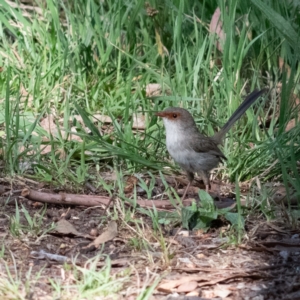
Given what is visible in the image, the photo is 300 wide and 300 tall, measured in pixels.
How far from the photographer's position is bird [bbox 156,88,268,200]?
5578 millimetres

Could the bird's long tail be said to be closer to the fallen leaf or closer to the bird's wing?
the bird's wing

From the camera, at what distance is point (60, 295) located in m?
3.65

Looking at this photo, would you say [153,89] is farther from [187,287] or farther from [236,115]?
[187,287]

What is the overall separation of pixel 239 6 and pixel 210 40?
0.61 meters

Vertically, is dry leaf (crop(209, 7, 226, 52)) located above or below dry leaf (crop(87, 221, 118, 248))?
above

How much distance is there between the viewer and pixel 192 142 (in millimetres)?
5730

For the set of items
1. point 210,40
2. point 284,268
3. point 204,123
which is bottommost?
point 284,268

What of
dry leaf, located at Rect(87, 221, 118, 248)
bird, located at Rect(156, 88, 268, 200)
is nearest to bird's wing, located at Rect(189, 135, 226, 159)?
bird, located at Rect(156, 88, 268, 200)

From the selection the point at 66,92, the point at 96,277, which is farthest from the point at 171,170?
the point at 96,277

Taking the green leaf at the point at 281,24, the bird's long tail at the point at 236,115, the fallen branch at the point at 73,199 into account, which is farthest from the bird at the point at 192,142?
the green leaf at the point at 281,24

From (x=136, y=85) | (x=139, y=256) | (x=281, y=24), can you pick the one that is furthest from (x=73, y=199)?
(x=136, y=85)

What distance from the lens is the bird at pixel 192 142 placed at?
5578 millimetres

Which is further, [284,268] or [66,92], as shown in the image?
[66,92]

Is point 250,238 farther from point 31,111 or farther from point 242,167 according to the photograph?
point 31,111
